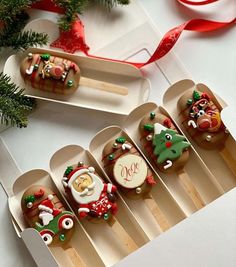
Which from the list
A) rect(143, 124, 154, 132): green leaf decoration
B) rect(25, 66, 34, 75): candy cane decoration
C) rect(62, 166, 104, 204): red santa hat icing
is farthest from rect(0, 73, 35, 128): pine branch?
rect(143, 124, 154, 132): green leaf decoration

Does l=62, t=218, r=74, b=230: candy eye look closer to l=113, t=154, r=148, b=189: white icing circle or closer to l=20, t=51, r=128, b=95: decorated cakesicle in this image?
l=113, t=154, r=148, b=189: white icing circle

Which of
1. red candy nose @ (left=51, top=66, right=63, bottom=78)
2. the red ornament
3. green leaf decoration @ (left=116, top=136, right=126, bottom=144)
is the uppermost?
the red ornament

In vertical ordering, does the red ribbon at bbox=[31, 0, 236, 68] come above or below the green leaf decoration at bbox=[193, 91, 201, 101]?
above

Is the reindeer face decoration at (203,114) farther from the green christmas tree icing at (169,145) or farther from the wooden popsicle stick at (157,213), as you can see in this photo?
the wooden popsicle stick at (157,213)

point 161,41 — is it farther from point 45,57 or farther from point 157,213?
point 157,213

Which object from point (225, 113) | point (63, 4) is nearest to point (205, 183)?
point (225, 113)

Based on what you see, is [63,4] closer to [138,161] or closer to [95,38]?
[95,38]
